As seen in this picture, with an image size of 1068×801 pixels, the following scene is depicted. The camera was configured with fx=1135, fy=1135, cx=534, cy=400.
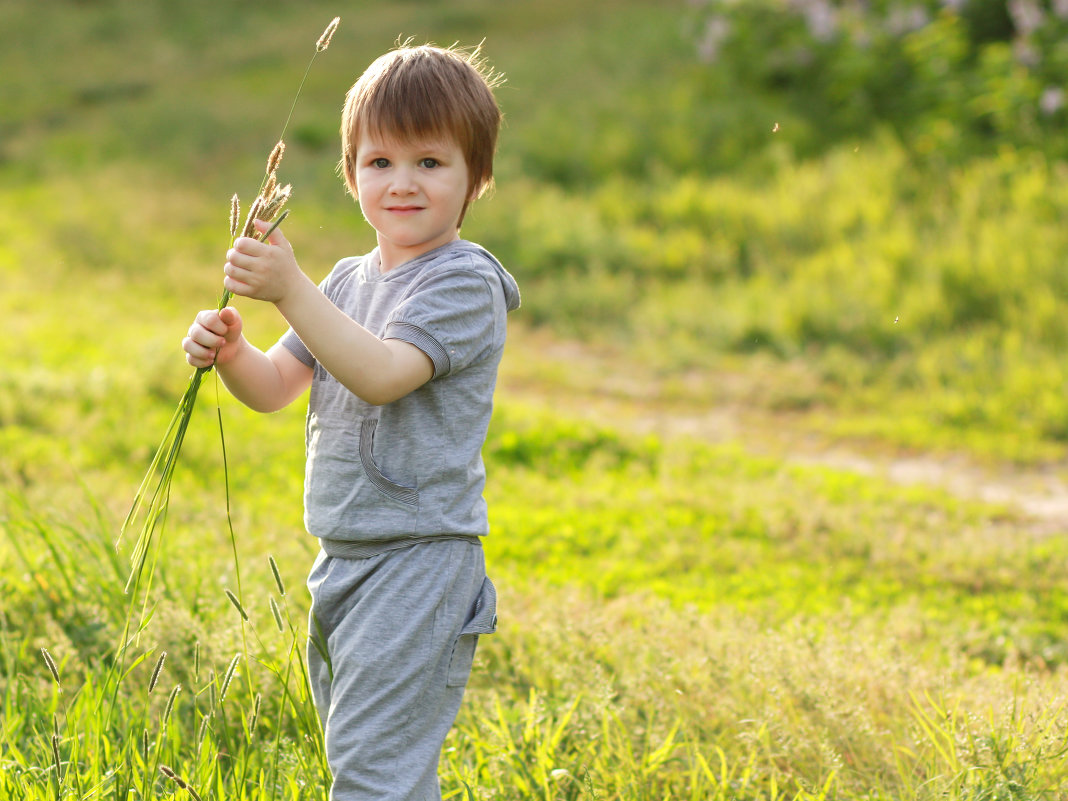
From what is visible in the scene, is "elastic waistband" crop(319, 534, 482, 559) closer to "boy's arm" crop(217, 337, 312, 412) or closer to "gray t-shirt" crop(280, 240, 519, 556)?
"gray t-shirt" crop(280, 240, 519, 556)

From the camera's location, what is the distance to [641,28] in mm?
15492

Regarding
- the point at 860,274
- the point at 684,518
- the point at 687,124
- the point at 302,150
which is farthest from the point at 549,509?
the point at 302,150

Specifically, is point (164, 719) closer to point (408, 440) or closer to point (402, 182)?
point (408, 440)

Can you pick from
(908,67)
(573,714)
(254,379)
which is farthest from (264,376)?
(908,67)

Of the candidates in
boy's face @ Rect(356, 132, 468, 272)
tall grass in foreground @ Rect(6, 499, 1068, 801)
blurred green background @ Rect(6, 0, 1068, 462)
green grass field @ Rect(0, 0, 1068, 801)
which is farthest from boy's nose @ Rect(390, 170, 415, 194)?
blurred green background @ Rect(6, 0, 1068, 462)

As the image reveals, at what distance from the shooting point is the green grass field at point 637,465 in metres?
2.46

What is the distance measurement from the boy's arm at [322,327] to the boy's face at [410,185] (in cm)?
24

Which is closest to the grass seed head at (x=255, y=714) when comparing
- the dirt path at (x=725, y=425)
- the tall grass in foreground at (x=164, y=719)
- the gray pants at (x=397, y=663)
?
the tall grass in foreground at (x=164, y=719)

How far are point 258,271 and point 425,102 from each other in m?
0.45

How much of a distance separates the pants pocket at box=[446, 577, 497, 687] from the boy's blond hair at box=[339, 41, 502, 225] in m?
0.81

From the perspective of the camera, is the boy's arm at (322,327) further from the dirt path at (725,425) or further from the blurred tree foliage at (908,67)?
the blurred tree foliage at (908,67)

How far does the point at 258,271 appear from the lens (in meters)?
1.81

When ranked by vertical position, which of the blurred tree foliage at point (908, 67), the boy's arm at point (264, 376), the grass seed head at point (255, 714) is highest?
the blurred tree foliage at point (908, 67)

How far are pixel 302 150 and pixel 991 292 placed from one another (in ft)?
27.3
